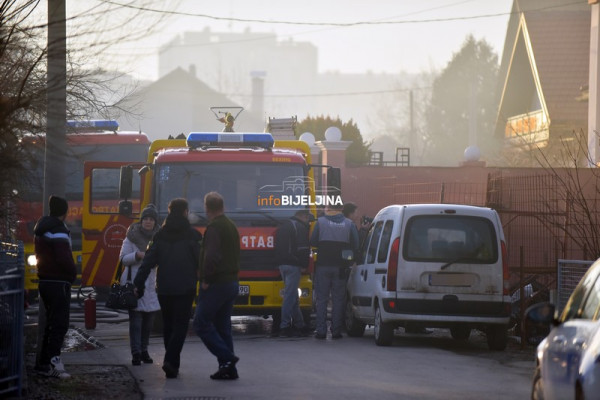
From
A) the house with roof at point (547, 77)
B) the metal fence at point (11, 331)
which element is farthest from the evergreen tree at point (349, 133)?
the metal fence at point (11, 331)

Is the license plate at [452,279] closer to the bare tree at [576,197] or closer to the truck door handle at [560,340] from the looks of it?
the bare tree at [576,197]

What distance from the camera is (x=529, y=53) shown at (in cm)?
4016

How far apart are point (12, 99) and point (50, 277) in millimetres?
3400

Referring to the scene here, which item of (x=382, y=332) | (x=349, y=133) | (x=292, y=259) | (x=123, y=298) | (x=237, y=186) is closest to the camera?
(x=123, y=298)

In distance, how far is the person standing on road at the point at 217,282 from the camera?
12133 mm

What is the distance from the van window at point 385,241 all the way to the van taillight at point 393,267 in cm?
31

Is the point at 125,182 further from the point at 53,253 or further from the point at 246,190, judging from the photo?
the point at 53,253

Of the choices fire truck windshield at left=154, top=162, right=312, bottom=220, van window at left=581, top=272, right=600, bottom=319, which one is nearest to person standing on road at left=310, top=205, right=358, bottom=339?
fire truck windshield at left=154, top=162, right=312, bottom=220

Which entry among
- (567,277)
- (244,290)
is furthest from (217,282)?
(244,290)

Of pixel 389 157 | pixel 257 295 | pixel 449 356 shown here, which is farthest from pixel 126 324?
pixel 389 157

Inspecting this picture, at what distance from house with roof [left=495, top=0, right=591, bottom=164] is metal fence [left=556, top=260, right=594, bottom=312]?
783 inches

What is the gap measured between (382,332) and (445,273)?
44.0 inches

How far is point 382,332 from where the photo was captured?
15703 millimetres

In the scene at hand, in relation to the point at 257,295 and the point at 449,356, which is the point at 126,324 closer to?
the point at 257,295
